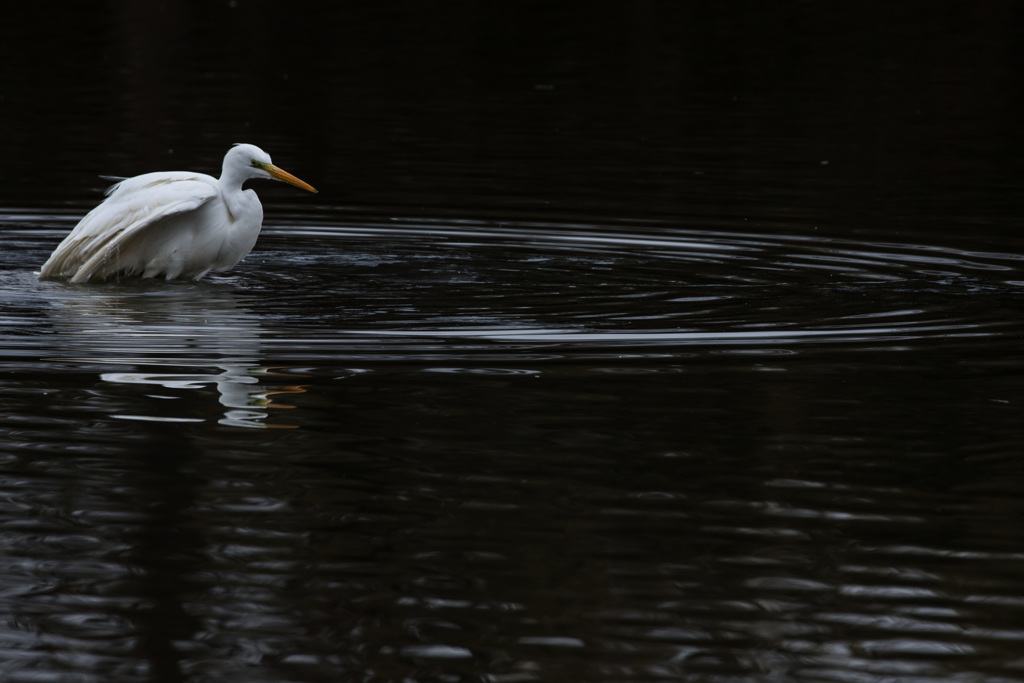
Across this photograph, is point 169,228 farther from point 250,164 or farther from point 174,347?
point 174,347

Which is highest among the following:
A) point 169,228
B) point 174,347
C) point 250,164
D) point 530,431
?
point 250,164

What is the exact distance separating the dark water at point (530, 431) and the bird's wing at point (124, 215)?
0.26 metres

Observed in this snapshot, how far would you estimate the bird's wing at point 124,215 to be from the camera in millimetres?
11500

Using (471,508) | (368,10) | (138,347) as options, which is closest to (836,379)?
(471,508)

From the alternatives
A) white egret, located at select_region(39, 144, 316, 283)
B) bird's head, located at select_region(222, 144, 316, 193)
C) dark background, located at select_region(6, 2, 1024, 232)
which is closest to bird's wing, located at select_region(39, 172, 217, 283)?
white egret, located at select_region(39, 144, 316, 283)

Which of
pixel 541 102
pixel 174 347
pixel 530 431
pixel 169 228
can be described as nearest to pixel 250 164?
pixel 169 228

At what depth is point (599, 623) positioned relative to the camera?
5340mm

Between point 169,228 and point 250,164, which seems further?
point 250,164

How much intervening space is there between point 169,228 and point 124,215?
31cm

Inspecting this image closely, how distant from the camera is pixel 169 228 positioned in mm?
11781

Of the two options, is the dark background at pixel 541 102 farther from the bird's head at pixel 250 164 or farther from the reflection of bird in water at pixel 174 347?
the reflection of bird in water at pixel 174 347

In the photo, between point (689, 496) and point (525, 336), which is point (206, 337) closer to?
point (525, 336)

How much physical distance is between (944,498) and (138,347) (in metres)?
4.40

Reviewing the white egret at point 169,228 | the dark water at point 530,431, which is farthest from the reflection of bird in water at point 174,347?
the white egret at point 169,228
